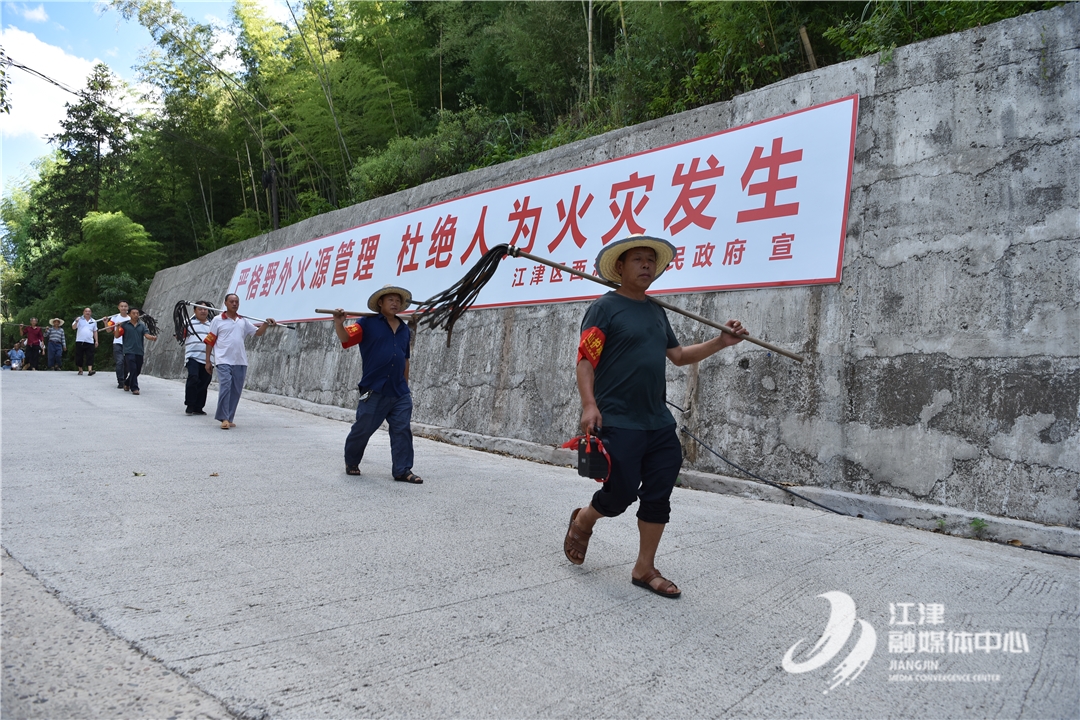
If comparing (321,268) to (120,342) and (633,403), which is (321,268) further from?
(633,403)

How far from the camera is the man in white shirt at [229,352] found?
8.64 meters

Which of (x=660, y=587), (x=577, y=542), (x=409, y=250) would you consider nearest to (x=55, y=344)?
(x=409, y=250)

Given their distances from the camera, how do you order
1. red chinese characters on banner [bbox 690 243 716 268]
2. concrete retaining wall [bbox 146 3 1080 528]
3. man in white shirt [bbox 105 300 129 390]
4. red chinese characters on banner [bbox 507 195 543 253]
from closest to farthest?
concrete retaining wall [bbox 146 3 1080 528] → red chinese characters on banner [bbox 690 243 716 268] → red chinese characters on banner [bbox 507 195 543 253] → man in white shirt [bbox 105 300 129 390]

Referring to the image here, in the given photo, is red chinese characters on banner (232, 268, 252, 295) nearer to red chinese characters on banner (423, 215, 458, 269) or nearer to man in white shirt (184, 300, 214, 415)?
man in white shirt (184, 300, 214, 415)

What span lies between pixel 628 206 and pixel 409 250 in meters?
4.12

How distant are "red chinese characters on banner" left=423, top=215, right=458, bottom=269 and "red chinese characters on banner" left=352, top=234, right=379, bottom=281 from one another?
58.7 inches

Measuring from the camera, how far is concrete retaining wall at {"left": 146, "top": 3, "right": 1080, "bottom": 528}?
455cm

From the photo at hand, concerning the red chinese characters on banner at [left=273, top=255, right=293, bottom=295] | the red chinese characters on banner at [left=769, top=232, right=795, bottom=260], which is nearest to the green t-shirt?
the red chinese characters on banner at [left=769, top=232, right=795, bottom=260]

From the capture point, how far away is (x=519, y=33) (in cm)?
1098

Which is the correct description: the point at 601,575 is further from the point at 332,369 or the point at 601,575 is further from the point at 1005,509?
the point at 332,369

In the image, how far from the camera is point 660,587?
316cm

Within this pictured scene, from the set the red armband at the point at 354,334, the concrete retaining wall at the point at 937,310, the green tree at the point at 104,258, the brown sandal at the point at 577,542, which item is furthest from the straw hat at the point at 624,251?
the green tree at the point at 104,258

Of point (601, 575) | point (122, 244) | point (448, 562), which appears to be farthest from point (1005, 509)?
point (122, 244)

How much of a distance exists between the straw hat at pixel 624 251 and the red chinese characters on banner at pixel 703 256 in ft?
9.70
